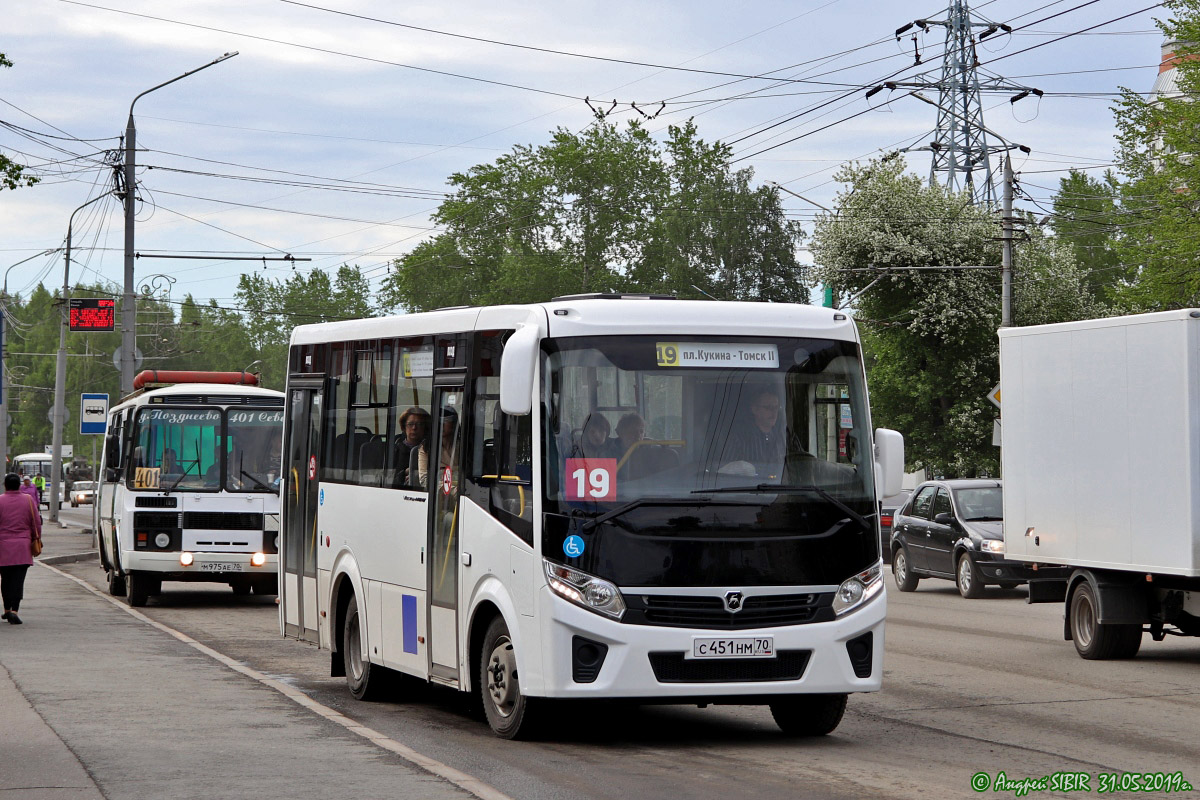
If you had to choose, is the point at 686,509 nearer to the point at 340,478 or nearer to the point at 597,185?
the point at 340,478

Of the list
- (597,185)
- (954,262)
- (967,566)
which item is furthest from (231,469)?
(597,185)

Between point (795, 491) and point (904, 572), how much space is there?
17.5 metres

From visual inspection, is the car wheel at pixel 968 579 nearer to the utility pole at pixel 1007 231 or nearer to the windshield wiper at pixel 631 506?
the utility pole at pixel 1007 231

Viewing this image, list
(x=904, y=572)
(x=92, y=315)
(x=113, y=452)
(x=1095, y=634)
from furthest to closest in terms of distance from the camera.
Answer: (x=92, y=315) < (x=904, y=572) < (x=113, y=452) < (x=1095, y=634)

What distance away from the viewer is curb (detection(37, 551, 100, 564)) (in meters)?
34.3

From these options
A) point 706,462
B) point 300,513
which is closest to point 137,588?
point 300,513

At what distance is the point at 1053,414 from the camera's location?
16.2 meters

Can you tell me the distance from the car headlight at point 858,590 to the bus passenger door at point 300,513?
5.03 m

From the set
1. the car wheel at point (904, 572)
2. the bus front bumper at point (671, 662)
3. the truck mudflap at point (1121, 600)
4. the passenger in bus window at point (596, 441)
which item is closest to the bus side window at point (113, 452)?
the car wheel at point (904, 572)

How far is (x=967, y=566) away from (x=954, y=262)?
2673 centimetres

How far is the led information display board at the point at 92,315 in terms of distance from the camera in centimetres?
3962

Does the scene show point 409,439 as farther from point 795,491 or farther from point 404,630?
point 795,491

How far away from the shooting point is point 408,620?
37.7 ft

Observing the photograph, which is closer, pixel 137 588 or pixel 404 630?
pixel 404 630
